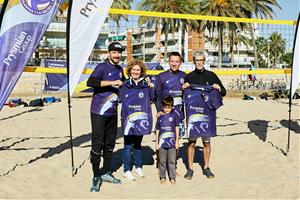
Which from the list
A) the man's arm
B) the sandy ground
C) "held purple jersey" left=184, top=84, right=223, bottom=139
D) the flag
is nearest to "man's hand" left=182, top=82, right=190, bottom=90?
"held purple jersey" left=184, top=84, right=223, bottom=139

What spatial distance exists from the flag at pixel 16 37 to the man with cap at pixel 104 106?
2.77 feet

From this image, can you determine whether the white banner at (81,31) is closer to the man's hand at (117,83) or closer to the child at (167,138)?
the man's hand at (117,83)

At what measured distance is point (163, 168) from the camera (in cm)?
468

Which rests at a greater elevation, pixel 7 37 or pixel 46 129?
pixel 7 37

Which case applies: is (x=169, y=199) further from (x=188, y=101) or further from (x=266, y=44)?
Answer: (x=266, y=44)

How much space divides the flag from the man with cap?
0.84 metres

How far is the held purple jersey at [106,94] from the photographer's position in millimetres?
4461

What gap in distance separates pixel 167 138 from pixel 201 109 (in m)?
0.60

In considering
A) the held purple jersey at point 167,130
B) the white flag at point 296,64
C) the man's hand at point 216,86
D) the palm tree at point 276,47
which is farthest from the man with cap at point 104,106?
the palm tree at point 276,47

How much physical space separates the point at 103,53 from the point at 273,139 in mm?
34469

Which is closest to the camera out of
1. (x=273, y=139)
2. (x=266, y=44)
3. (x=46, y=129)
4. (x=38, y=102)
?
(x=273, y=139)

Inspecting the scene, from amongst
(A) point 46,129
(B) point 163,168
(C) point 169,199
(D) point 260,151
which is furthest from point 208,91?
(A) point 46,129

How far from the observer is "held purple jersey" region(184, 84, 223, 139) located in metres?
4.87

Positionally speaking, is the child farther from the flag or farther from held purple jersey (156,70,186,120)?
the flag
